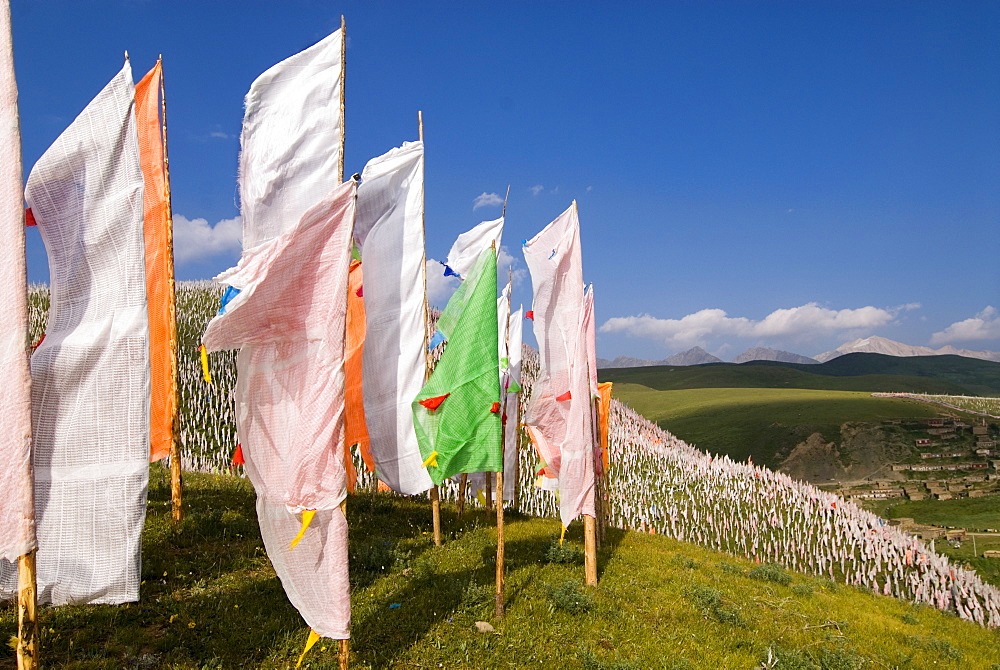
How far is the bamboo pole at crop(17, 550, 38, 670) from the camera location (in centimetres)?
495

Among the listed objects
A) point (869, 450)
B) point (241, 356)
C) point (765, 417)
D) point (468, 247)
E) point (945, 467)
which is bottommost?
point (945, 467)

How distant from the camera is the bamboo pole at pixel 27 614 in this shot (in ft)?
16.2

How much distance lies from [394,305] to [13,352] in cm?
715

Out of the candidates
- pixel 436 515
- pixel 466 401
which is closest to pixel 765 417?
pixel 436 515

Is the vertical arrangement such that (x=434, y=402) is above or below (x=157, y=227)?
below

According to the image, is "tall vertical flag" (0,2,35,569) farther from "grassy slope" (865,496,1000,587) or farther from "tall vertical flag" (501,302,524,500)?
"grassy slope" (865,496,1000,587)

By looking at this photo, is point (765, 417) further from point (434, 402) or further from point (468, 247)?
point (434, 402)

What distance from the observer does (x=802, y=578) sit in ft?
51.0

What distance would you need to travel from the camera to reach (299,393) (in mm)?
6887

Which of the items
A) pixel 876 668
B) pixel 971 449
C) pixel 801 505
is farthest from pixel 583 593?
pixel 971 449

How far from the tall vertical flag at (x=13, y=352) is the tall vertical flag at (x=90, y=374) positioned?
59cm

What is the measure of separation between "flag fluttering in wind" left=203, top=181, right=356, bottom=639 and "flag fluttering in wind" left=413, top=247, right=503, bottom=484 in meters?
2.68

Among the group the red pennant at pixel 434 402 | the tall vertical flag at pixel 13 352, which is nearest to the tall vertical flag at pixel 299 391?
the tall vertical flag at pixel 13 352

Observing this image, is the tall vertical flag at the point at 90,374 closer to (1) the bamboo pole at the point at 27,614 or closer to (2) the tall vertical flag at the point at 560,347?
(1) the bamboo pole at the point at 27,614
